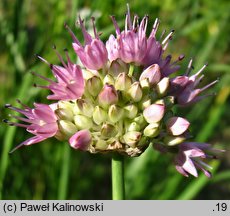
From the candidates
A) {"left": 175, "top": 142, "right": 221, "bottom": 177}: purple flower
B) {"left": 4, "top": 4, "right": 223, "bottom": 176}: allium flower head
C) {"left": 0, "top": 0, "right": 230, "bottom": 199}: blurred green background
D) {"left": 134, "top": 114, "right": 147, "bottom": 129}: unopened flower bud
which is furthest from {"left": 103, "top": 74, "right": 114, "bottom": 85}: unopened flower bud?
{"left": 0, "top": 0, "right": 230, "bottom": 199}: blurred green background

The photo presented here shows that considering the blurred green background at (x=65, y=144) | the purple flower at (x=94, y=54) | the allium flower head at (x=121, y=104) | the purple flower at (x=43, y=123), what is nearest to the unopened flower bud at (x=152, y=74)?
the allium flower head at (x=121, y=104)

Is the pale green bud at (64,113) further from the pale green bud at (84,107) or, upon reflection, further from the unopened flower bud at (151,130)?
the unopened flower bud at (151,130)

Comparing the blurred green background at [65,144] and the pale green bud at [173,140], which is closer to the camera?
the pale green bud at [173,140]

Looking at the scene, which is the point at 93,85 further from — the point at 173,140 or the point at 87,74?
the point at 173,140

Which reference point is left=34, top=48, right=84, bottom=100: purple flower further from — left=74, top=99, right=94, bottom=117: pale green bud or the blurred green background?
the blurred green background

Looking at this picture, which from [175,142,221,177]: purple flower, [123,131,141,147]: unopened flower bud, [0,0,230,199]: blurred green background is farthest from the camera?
[0,0,230,199]: blurred green background

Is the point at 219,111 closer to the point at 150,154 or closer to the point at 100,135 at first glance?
the point at 150,154
